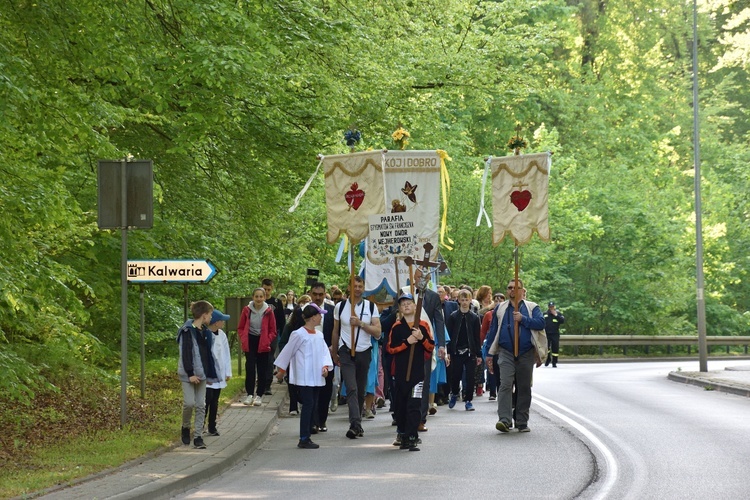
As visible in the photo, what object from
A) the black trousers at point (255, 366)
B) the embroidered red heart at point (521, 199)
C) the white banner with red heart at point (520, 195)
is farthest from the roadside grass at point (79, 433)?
the embroidered red heart at point (521, 199)

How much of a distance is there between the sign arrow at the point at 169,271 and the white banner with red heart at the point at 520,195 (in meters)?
3.99

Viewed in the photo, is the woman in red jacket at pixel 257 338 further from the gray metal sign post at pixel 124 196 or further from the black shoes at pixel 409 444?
the black shoes at pixel 409 444

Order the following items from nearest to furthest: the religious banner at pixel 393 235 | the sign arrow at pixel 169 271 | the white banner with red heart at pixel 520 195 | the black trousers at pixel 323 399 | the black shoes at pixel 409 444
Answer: the black shoes at pixel 409 444 → the black trousers at pixel 323 399 → the sign arrow at pixel 169 271 → the religious banner at pixel 393 235 → the white banner with red heart at pixel 520 195

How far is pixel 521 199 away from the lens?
17.4 m

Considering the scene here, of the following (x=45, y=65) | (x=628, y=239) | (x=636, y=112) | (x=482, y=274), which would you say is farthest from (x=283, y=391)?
(x=636, y=112)

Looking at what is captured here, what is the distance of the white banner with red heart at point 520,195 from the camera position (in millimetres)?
17266

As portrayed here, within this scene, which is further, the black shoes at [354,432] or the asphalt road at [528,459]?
the black shoes at [354,432]

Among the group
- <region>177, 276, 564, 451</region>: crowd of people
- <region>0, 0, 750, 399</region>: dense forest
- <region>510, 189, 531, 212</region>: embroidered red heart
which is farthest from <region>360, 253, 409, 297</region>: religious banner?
<region>0, 0, 750, 399</region>: dense forest

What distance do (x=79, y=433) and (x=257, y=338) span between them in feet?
17.9

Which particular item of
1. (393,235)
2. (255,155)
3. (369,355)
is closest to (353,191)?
(393,235)

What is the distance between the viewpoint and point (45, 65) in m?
14.2

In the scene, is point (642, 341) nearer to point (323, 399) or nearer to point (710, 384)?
point (710, 384)

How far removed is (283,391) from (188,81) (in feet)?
26.3

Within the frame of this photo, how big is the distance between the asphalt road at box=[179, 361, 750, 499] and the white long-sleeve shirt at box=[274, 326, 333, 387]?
0.80m
